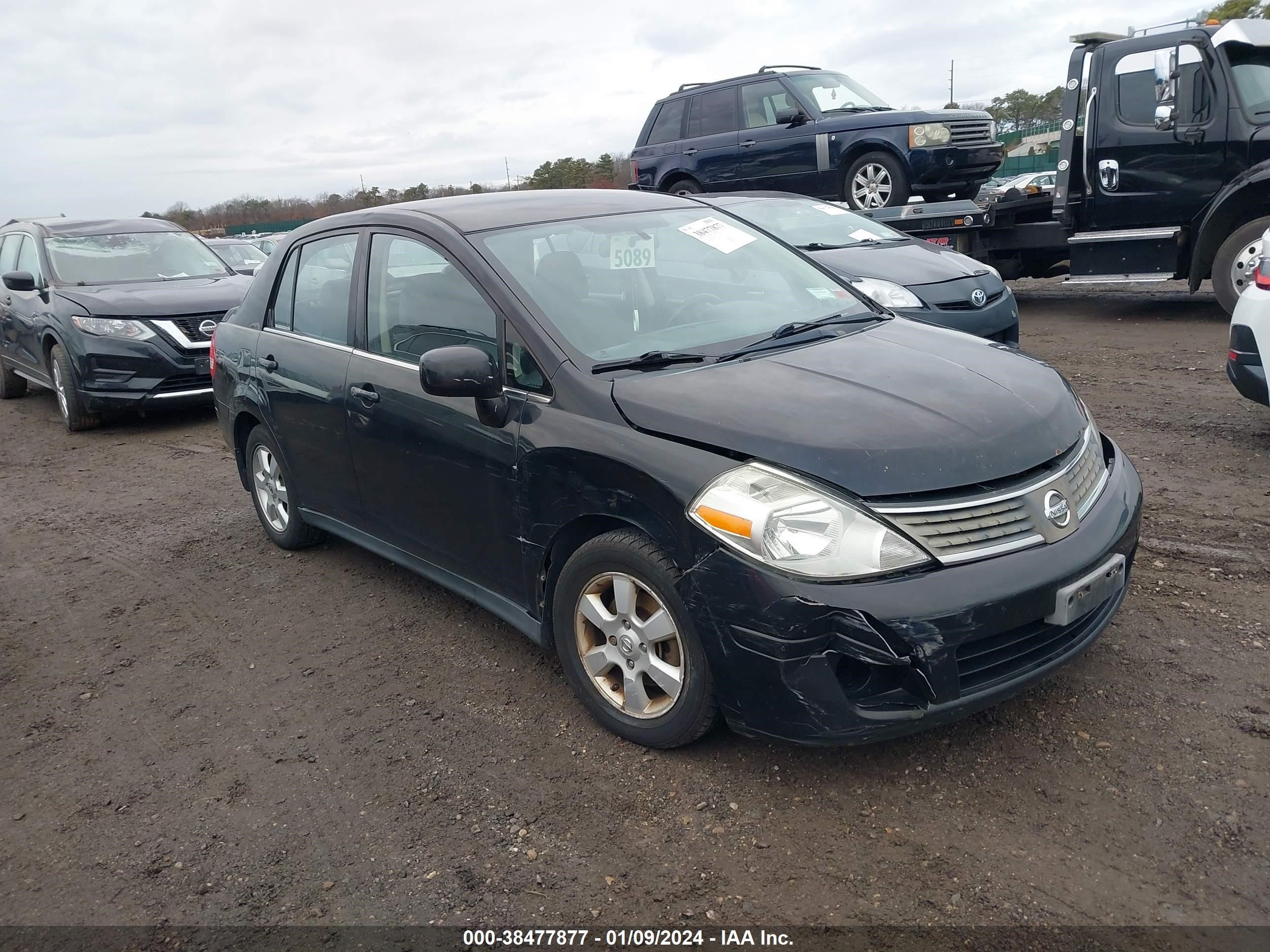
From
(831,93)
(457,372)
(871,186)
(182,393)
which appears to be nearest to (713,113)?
(831,93)

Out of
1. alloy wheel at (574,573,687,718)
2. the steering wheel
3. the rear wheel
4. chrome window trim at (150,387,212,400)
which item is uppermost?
the rear wheel

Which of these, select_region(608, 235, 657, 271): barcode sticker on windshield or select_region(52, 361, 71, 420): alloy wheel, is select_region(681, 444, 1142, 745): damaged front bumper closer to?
select_region(608, 235, 657, 271): barcode sticker on windshield

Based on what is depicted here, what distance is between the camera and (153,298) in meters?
8.88

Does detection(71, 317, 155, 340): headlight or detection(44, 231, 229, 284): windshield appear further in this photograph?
detection(44, 231, 229, 284): windshield

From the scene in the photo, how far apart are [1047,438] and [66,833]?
3.21 metres

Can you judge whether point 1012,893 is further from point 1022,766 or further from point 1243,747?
point 1243,747

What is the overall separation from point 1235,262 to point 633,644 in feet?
28.3

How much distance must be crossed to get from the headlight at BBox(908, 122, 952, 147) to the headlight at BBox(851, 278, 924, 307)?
5.11 meters

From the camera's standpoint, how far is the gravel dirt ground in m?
2.52

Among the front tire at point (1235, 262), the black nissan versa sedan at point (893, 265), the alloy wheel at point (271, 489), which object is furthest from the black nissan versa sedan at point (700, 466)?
the front tire at point (1235, 262)

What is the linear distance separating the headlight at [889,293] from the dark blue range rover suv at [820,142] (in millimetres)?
4665

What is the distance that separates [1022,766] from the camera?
2.91m

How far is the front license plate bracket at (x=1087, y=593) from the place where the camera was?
273 centimetres

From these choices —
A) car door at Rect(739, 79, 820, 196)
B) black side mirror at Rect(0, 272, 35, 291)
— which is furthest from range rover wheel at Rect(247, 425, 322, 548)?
car door at Rect(739, 79, 820, 196)
